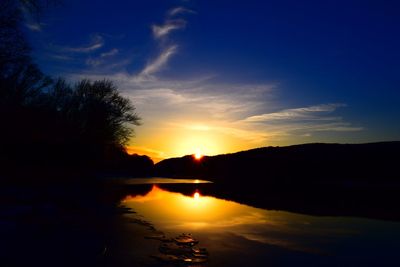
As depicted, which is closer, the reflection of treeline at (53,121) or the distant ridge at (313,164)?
the reflection of treeline at (53,121)

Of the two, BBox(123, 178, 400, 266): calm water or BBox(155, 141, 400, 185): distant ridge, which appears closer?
BBox(123, 178, 400, 266): calm water

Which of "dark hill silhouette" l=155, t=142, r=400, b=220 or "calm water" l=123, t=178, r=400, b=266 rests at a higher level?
"dark hill silhouette" l=155, t=142, r=400, b=220

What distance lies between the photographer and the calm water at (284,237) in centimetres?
742

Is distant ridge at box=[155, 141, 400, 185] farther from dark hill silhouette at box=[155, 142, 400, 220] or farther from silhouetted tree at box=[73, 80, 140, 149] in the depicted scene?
silhouetted tree at box=[73, 80, 140, 149]

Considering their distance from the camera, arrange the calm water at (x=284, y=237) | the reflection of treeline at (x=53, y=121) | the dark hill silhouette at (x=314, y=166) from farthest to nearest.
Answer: the dark hill silhouette at (x=314, y=166) → the reflection of treeline at (x=53, y=121) → the calm water at (x=284, y=237)

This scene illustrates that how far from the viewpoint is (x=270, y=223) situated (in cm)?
1258

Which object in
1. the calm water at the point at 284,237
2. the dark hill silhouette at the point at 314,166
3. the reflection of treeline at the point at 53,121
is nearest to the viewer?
the calm water at the point at 284,237

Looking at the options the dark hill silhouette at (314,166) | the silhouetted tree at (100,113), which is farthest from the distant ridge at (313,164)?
the silhouetted tree at (100,113)

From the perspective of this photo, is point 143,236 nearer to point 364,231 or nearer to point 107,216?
point 107,216

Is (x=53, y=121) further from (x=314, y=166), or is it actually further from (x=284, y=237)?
(x=314, y=166)

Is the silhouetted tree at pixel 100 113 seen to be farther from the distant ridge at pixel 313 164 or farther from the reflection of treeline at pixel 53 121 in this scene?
the distant ridge at pixel 313 164

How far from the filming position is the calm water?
24.3 ft

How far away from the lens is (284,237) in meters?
9.98

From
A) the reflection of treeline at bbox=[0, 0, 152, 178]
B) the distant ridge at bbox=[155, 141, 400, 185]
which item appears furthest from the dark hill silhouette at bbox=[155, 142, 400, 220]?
the reflection of treeline at bbox=[0, 0, 152, 178]
